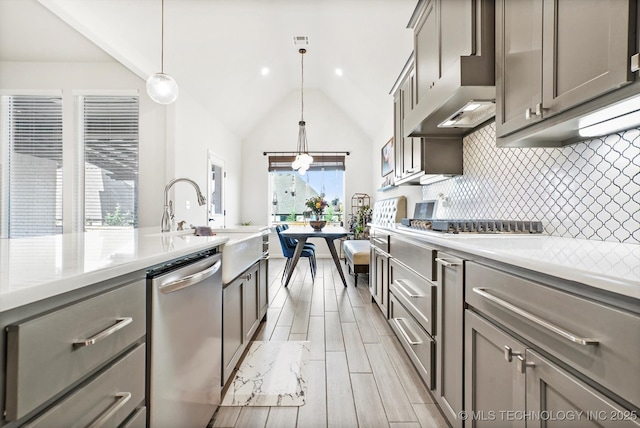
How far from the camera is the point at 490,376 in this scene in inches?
42.8

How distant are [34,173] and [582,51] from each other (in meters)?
5.76

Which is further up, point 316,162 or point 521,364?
point 316,162

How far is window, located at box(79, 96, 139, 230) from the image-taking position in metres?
4.04

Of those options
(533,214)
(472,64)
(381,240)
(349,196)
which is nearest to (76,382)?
(472,64)

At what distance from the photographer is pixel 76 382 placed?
0.69 m

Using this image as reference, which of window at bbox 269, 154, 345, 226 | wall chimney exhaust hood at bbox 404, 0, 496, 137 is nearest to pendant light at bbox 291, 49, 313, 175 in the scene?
window at bbox 269, 154, 345, 226

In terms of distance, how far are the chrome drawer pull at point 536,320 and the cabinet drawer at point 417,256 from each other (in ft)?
1.51

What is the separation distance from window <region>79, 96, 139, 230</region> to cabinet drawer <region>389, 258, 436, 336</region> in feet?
11.6

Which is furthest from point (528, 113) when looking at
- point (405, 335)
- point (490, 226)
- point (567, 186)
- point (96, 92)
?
point (96, 92)

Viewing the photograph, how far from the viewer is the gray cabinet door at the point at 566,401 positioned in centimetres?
64

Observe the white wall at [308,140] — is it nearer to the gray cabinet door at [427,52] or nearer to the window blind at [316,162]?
the window blind at [316,162]

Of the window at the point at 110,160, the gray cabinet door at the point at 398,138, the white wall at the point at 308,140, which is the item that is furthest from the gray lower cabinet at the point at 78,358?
the white wall at the point at 308,140

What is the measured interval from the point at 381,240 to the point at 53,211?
4.44 metres

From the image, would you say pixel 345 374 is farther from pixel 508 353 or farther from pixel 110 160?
pixel 110 160
